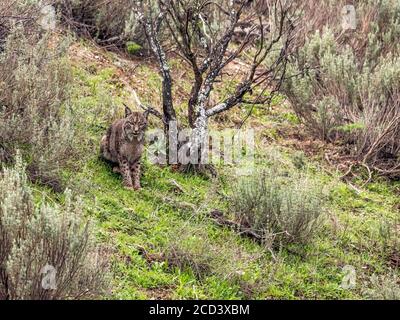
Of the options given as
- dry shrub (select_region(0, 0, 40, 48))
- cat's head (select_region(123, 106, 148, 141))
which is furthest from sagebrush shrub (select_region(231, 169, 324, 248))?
dry shrub (select_region(0, 0, 40, 48))

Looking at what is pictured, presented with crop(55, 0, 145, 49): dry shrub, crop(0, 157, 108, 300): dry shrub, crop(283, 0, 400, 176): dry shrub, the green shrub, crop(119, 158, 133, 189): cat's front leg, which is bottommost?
the green shrub

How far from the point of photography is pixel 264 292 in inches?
228

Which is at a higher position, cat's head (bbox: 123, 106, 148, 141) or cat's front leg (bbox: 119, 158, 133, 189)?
cat's head (bbox: 123, 106, 148, 141)

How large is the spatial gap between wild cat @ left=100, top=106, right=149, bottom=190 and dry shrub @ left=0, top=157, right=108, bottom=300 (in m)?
2.65

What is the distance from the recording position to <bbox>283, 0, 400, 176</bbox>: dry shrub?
912 cm

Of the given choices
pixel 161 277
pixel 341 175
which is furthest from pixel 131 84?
pixel 161 277

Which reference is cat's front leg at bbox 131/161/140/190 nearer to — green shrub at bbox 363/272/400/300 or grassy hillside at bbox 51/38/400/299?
grassy hillside at bbox 51/38/400/299

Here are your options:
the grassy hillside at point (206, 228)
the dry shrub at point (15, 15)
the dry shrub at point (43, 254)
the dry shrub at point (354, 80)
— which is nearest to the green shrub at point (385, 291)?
the grassy hillside at point (206, 228)

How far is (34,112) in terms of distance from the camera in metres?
6.70

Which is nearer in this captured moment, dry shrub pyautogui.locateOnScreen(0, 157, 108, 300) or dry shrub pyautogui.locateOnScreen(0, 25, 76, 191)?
dry shrub pyautogui.locateOnScreen(0, 157, 108, 300)

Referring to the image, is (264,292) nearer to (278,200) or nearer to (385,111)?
(278,200)

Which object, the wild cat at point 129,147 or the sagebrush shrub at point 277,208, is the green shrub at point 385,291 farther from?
the wild cat at point 129,147

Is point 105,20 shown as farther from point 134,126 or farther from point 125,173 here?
point 125,173

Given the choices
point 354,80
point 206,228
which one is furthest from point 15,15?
point 354,80
